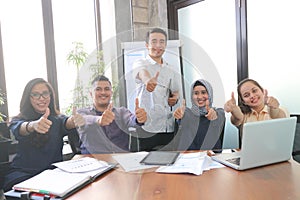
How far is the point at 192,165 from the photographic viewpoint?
1.29 meters

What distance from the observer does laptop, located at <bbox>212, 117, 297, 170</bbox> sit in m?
1.17

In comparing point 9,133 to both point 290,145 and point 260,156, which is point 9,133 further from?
point 290,145

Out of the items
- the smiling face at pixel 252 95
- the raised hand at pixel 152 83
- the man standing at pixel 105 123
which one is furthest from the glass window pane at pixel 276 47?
the man standing at pixel 105 123

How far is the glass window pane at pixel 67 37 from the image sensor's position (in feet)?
10.1

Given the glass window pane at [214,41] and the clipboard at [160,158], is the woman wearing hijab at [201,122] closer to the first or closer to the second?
the clipboard at [160,158]

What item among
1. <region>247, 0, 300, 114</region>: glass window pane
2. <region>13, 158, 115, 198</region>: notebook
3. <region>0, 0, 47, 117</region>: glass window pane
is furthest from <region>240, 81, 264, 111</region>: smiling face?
<region>0, 0, 47, 117</region>: glass window pane

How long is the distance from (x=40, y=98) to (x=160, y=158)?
92cm

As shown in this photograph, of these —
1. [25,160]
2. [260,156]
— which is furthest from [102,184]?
[25,160]

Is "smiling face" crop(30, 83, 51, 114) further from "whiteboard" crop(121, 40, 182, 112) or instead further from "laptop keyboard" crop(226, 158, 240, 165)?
"laptop keyboard" crop(226, 158, 240, 165)

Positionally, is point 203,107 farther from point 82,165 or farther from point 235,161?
point 82,165

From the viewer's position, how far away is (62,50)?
3.10 m

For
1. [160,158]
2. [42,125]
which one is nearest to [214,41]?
[160,158]

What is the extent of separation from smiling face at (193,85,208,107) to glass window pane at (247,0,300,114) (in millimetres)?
799

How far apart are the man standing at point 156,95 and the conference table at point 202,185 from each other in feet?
2.29
